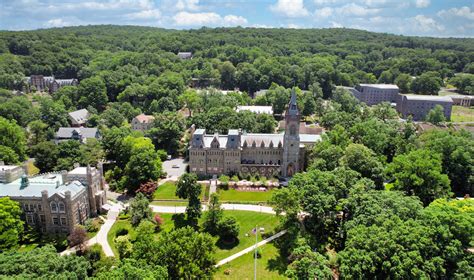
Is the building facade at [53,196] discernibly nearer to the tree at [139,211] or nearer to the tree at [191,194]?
the tree at [139,211]

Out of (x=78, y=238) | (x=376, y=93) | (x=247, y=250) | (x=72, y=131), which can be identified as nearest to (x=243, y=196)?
(x=247, y=250)

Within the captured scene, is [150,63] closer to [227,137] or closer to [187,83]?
[187,83]

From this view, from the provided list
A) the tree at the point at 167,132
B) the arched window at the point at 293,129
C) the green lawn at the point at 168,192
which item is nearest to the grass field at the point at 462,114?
the arched window at the point at 293,129

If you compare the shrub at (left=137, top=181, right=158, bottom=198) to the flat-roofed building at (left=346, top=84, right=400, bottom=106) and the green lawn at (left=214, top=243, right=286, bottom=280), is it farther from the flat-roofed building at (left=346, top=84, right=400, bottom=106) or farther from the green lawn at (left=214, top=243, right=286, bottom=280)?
the flat-roofed building at (left=346, top=84, right=400, bottom=106)

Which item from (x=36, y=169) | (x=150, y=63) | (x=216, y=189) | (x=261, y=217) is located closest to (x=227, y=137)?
(x=216, y=189)

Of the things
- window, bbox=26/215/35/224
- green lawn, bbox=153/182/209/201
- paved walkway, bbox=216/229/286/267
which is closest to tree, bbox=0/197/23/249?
window, bbox=26/215/35/224

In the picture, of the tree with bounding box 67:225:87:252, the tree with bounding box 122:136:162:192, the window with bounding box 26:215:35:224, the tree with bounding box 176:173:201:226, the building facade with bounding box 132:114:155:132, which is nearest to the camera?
the tree with bounding box 67:225:87:252

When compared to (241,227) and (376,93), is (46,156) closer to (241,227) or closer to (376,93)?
(241,227)
